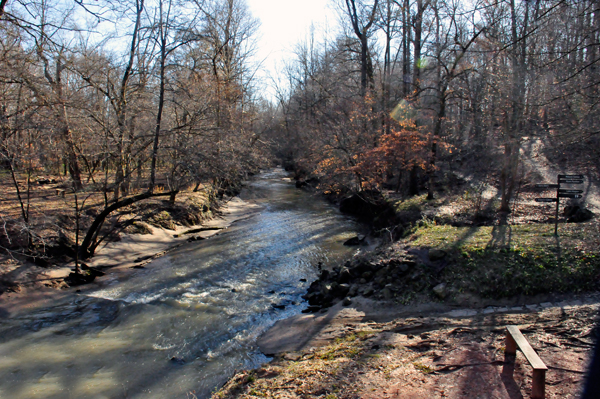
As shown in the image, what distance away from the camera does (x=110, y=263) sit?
10.6 metres

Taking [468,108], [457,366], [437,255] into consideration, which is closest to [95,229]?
[437,255]

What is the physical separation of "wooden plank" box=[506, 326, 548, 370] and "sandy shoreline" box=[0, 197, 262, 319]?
29.1 feet

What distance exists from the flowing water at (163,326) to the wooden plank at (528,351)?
3682 millimetres

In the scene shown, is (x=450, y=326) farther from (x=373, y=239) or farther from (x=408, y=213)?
(x=408, y=213)

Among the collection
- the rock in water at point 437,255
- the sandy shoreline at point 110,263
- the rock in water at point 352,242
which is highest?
the rock in water at point 437,255

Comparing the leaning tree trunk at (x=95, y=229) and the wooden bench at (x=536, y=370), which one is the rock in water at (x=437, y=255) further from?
the leaning tree trunk at (x=95, y=229)

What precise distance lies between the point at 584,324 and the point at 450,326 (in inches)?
68.3

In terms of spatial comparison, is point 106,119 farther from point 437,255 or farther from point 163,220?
point 437,255

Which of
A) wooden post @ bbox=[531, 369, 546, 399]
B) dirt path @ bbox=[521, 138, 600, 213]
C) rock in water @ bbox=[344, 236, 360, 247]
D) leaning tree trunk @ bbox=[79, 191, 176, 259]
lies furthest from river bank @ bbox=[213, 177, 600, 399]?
leaning tree trunk @ bbox=[79, 191, 176, 259]

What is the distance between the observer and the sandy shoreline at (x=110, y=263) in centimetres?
771

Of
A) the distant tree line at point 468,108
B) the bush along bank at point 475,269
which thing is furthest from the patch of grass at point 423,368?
the distant tree line at point 468,108

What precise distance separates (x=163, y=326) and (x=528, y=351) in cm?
611

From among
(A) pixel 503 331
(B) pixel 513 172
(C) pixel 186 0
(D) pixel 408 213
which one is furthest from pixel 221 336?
(C) pixel 186 0

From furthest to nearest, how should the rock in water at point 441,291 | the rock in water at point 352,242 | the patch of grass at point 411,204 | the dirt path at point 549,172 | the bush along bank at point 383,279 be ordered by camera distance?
the patch of grass at point 411,204 → the rock in water at point 352,242 → the dirt path at point 549,172 → the bush along bank at point 383,279 → the rock in water at point 441,291
